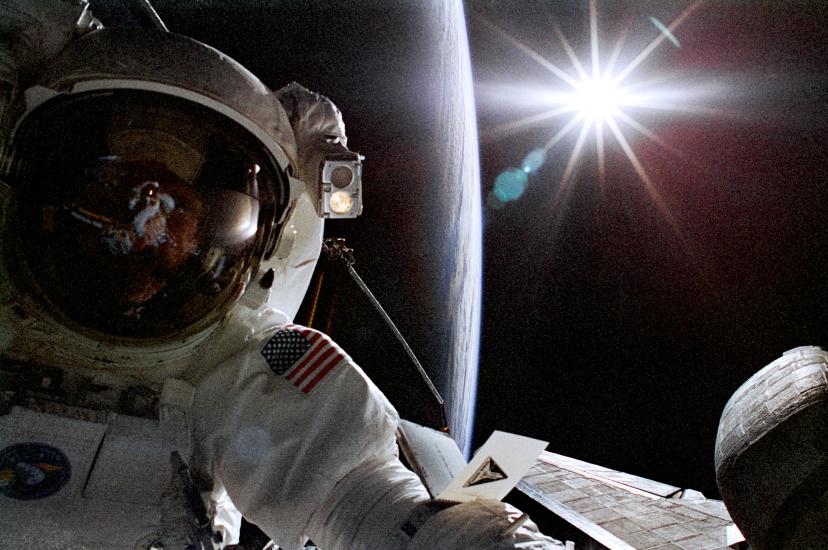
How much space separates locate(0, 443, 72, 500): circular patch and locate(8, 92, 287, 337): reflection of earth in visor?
29cm

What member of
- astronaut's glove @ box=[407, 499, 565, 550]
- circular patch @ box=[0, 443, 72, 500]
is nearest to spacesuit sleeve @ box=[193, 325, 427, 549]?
astronaut's glove @ box=[407, 499, 565, 550]

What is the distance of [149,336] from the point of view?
1193 mm

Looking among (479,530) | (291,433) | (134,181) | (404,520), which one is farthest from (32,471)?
(479,530)

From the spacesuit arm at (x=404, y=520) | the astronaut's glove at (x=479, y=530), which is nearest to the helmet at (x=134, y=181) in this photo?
the spacesuit arm at (x=404, y=520)

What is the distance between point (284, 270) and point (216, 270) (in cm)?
31

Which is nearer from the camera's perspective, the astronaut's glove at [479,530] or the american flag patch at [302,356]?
the astronaut's glove at [479,530]

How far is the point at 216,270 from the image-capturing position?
124 cm

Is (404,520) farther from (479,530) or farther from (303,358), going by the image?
(303,358)

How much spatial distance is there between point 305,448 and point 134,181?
0.77 metres

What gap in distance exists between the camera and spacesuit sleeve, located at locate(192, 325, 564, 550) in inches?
40.6

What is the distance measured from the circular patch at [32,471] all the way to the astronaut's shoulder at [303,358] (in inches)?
19.1

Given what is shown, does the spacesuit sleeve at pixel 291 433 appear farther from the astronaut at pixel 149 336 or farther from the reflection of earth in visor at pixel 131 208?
the reflection of earth in visor at pixel 131 208

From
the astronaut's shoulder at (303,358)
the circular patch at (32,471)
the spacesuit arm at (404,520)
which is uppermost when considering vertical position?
the astronaut's shoulder at (303,358)

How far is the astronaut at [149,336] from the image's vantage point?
3.41 feet
